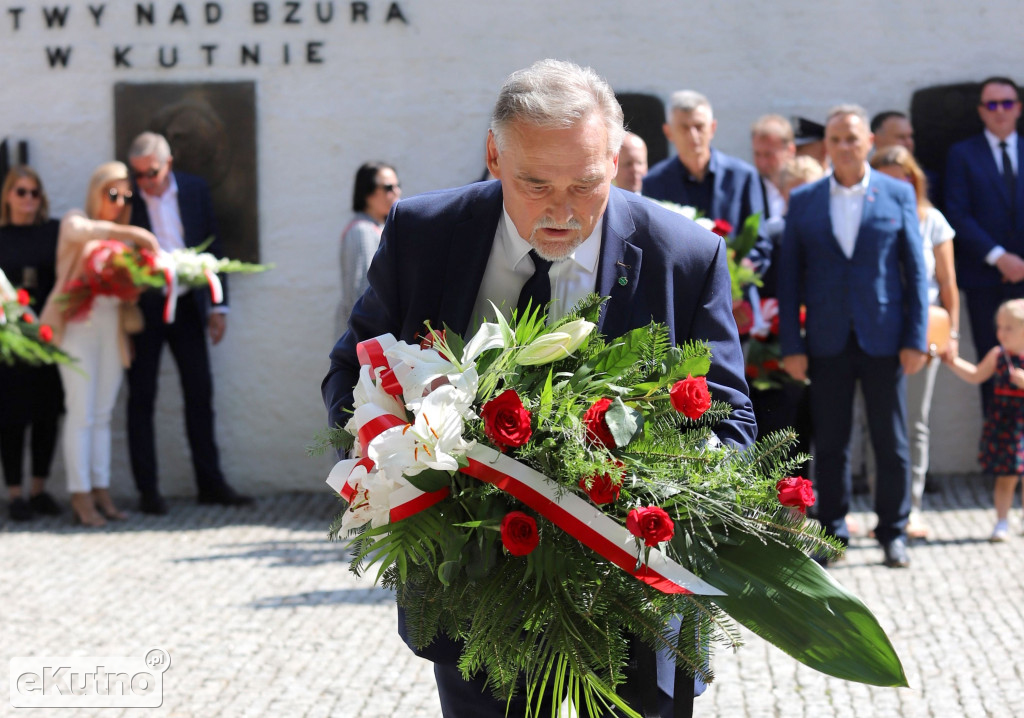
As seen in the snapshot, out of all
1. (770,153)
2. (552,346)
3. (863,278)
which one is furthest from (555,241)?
(770,153)

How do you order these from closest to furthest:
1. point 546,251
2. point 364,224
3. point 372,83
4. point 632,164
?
point 546,251
point 632,164
point 364,224
point 372,83

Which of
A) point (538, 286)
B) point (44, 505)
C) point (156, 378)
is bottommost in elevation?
point (44, 505)

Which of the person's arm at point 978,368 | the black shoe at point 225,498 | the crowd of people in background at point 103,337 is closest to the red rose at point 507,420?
the person's arm at point 978,368

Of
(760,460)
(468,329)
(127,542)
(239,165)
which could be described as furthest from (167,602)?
(760,460)

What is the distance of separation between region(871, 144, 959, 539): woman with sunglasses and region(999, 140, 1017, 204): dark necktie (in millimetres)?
1181

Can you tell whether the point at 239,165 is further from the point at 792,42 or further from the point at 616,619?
the point at 616,619

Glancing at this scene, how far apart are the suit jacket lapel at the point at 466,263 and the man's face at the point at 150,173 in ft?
19.8

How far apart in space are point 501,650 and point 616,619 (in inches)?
8.7

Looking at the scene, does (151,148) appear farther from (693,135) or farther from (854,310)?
(854,310)

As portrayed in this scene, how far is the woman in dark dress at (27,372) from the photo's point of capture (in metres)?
8.73

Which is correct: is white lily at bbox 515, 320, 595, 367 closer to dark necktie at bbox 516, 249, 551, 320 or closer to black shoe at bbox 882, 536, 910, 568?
dark necktie at bbox 516, 249, 551, 320

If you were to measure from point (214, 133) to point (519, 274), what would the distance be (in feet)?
21.6

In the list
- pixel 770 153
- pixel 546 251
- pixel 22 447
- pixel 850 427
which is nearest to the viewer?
pixel 546 251

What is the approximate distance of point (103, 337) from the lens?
28.1 feet
